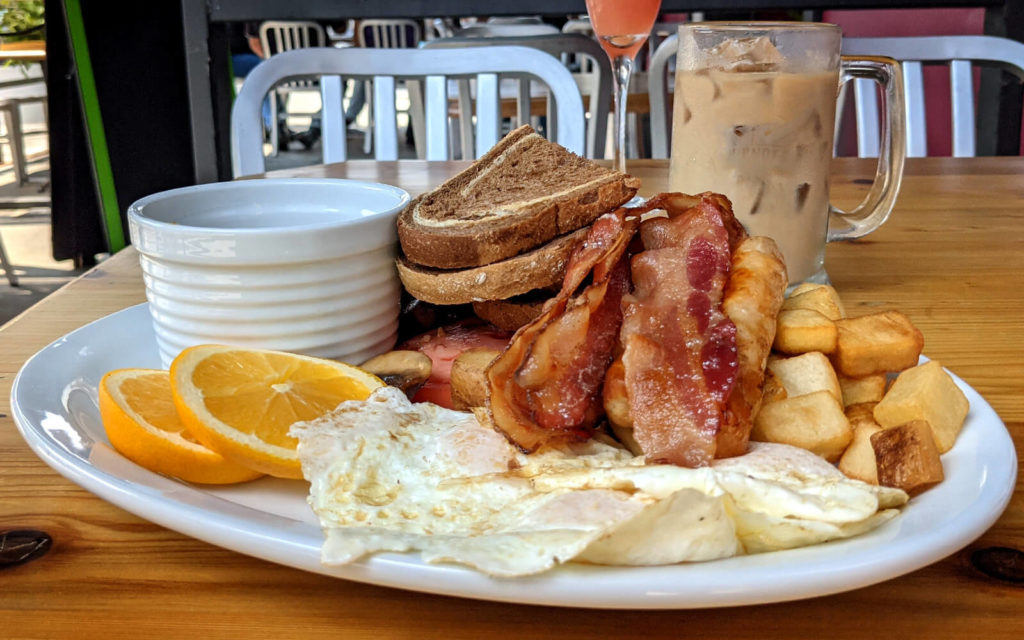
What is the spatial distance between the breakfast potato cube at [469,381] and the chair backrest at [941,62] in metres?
1.97

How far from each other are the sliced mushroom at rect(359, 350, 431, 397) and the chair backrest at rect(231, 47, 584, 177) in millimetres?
1333

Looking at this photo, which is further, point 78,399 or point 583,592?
point 78,399

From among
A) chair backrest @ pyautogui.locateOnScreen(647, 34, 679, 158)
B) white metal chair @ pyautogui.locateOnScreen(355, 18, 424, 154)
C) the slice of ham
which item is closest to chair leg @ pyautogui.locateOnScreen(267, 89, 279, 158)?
white metal chair @ pyautogui.locateOnScreen(355, 18, 424, 154)

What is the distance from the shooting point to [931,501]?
0.57m

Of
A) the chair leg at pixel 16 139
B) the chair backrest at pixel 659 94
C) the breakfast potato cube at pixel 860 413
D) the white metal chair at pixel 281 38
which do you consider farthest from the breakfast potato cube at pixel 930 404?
the white metal chair at pixel 281 38

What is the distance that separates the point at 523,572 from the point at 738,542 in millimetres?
139

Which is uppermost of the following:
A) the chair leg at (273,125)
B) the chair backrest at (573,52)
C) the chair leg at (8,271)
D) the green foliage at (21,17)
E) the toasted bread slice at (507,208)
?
the green foliage at (21,17)

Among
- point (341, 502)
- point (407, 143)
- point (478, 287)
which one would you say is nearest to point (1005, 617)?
point (341, 502)

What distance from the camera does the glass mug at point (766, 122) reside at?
3.54ft

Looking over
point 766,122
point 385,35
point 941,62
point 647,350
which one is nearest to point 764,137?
point 766,122

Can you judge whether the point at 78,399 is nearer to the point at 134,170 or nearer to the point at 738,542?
the point at 738,542

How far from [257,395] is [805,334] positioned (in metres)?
0.47

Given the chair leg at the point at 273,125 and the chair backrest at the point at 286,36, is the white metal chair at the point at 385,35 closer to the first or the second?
the chair backrest at the point at 286,36

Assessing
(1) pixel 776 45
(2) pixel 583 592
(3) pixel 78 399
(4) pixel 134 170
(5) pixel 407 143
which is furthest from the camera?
(5) pixel 407 143
